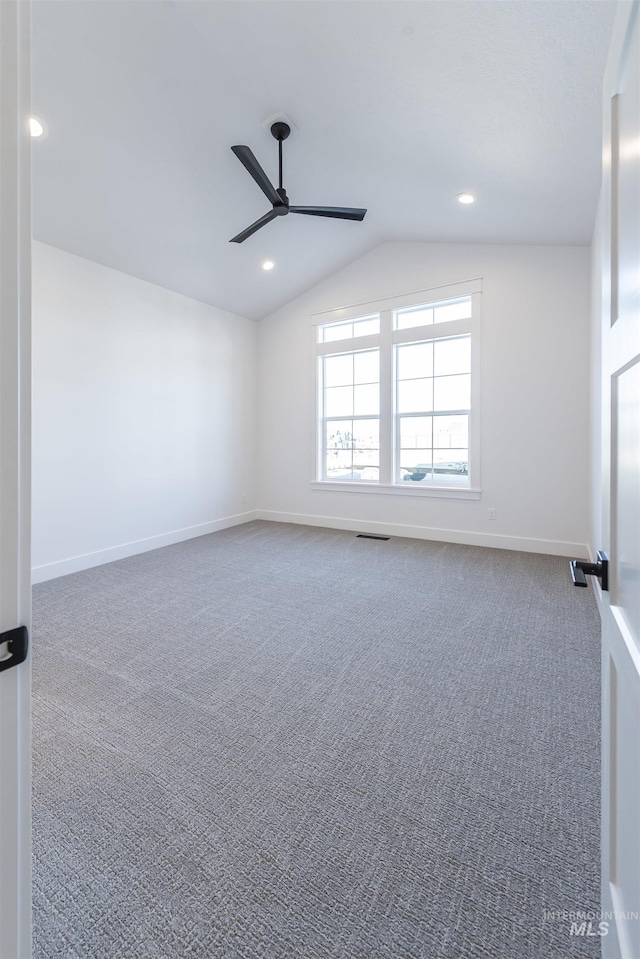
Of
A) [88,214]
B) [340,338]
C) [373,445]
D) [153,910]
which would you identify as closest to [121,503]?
[88,214]

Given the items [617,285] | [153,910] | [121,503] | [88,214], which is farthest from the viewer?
[121,503]

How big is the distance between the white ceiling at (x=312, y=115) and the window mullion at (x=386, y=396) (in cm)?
116

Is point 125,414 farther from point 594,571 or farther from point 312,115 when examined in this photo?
point 594,571

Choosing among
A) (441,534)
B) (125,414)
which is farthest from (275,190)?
(441,534)

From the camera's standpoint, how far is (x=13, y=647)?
0.58 metres

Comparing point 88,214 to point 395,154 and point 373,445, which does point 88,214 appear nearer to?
point 395,154

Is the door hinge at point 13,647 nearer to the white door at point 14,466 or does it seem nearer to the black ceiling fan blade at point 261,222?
the white door at point 14,466

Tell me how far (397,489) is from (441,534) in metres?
0.74

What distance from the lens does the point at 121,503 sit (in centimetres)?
430

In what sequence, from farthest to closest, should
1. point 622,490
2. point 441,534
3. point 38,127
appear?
point 441,534
point 38,127
point 622,490

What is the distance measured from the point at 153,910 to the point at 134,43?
3.68 meters

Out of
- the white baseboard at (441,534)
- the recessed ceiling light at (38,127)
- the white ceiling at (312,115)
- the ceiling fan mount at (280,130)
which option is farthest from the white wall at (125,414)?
the ceiling fan mount at (280,130)

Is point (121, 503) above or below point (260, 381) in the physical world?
below

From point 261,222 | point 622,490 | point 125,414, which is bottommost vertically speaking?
point 622,490
